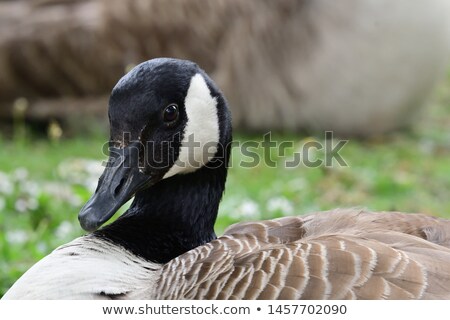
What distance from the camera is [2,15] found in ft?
23.3

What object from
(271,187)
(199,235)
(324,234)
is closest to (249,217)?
(271,187)

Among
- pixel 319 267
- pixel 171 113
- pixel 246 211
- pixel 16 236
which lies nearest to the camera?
pixel 319 267

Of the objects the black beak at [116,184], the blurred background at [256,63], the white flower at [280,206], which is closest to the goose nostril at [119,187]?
the black beak at [116,184]

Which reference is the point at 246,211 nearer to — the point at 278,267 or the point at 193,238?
the point at 193,238

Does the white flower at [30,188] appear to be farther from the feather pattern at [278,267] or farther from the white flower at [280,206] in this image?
the feather pattern at [278,267]

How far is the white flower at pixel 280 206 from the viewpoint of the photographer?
472 centimetres

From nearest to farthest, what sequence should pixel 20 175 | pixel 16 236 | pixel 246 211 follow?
pixel 16 236 < pixel 246 211 < pixel 20 175

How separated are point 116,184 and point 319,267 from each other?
725 millimetres

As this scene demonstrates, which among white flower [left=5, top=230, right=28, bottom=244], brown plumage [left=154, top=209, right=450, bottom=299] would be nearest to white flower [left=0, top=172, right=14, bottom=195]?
white flower [left=5, top=230, right=28, bottom=244]

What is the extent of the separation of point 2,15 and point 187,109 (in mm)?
4647

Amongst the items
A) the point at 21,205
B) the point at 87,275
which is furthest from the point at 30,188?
the point at 87,275

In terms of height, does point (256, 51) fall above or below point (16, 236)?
above

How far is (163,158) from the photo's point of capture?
9.48 feet

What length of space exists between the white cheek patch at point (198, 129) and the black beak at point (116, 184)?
160mm
